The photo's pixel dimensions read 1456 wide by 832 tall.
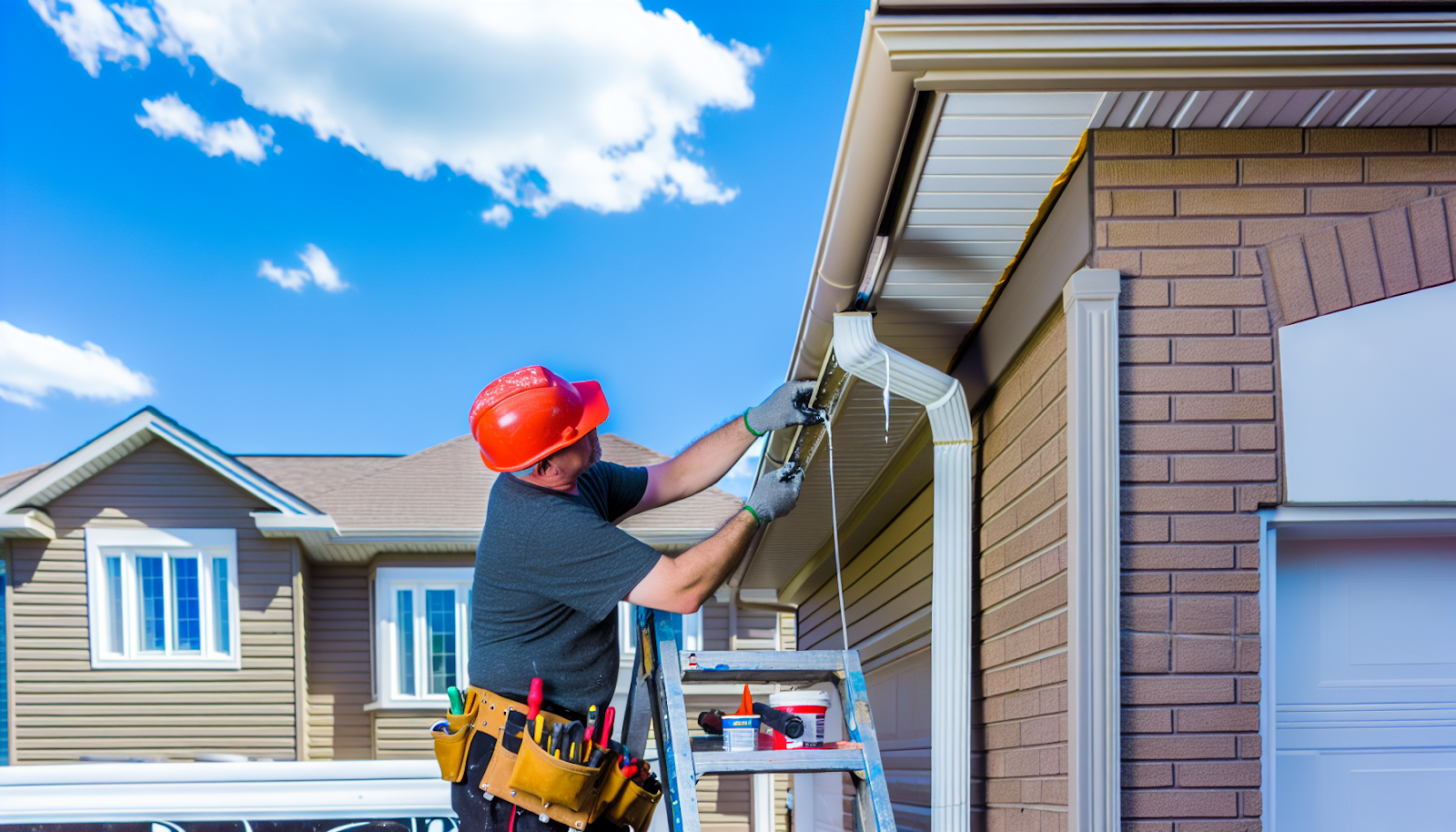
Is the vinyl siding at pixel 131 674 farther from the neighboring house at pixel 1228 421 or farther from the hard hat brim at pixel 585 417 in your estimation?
the neighboring house at pixel 1228 421

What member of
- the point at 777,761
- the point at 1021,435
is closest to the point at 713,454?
the point at 1021,435

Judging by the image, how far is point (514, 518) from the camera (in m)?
3.02

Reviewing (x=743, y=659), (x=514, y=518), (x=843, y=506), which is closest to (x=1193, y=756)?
(x=743, y=659)

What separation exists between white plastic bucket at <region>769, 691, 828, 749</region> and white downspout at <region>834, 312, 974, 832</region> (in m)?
0.40

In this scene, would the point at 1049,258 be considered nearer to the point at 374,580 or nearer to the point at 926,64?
the point at 926,64

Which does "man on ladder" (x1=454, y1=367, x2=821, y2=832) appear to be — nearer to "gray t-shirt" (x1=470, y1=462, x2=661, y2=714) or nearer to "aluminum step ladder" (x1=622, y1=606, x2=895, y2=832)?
"gray t-shirt" (x1=470, y1=462, x2=661, y2=714)

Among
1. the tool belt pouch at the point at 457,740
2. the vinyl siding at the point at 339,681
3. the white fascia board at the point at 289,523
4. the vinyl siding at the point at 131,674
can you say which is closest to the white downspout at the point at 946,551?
the tool belt pouch at the point at 457,740

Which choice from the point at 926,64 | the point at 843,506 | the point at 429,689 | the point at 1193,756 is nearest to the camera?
the point at 926,64

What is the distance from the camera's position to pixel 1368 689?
9.22 ft

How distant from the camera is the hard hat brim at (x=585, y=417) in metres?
3.06

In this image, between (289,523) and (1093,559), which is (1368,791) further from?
(289,523)

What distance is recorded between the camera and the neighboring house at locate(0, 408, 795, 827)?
494 inches

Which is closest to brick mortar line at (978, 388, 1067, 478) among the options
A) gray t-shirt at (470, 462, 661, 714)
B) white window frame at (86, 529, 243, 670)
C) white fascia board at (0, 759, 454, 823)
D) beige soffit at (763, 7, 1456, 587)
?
beige soffit at (763, 7, 1456, 587)

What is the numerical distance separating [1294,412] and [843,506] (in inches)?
181
